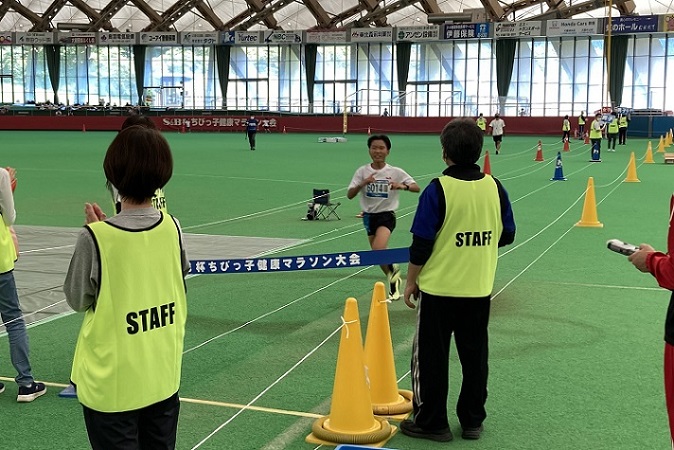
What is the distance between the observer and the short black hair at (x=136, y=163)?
3252 millimetres

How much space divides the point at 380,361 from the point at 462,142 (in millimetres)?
1607

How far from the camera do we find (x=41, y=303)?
9.30 meters

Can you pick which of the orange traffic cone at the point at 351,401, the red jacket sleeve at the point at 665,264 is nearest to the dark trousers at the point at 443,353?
the orange traffic cone at the point at 351,401

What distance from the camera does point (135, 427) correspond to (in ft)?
11.2

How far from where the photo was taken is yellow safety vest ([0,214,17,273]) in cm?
588

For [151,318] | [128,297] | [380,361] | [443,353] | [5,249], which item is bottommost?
[380,361]

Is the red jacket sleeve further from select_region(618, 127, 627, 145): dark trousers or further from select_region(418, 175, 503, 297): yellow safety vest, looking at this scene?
select_region(618, 127, 627, 145): dark trousers

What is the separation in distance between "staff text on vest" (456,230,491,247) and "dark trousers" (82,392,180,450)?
232 cm

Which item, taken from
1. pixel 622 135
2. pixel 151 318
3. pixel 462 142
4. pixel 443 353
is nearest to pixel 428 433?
pixel 443 353

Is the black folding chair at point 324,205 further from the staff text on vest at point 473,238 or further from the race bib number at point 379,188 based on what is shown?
the staff text on vest at point 473,238

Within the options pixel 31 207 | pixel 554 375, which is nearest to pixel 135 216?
pixel 554 375

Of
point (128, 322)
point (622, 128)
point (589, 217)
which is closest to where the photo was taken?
point (128, 322)

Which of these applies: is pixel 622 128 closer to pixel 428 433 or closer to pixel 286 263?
pixel 286 263

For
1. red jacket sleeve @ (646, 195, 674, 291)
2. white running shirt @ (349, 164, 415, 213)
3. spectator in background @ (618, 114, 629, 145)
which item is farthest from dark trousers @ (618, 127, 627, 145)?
red jacket sleeve @ (646, 195, 674, 291)
